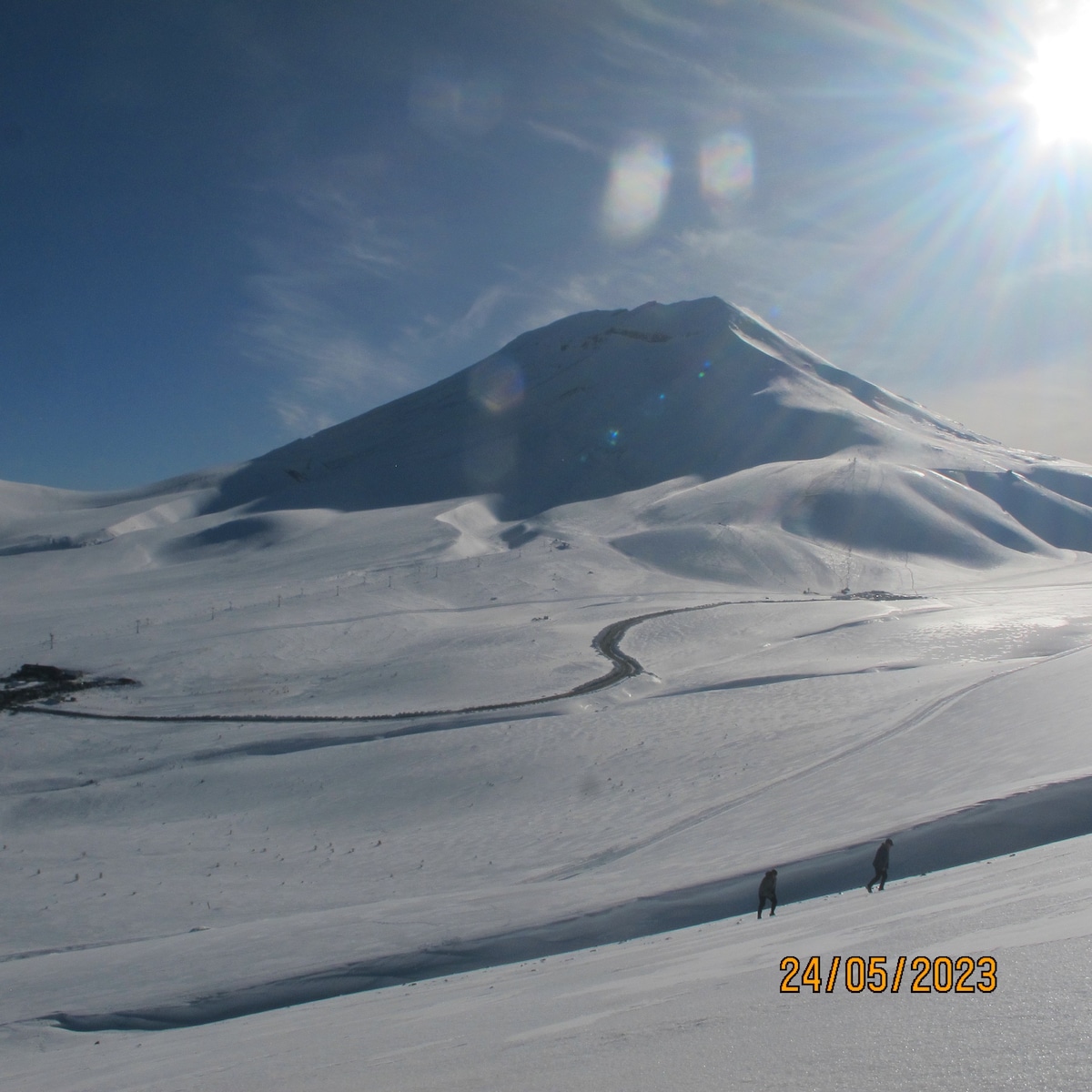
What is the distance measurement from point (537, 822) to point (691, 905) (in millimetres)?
7733

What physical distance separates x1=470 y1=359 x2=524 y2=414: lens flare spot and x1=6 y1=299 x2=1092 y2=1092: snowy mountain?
280ft

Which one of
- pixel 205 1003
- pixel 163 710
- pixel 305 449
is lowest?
pixel 205 1003

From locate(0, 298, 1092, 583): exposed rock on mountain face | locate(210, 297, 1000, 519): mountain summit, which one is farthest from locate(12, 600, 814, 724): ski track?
locate(210, 297, 1000, 519): mountain summit

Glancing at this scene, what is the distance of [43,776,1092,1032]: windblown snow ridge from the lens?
1202 centimetres

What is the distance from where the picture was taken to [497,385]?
162 m

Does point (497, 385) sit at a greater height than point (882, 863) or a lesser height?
greater

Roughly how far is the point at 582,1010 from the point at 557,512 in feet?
297

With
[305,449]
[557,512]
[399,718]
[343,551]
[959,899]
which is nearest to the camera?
[959,899]

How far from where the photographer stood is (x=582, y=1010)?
736cm

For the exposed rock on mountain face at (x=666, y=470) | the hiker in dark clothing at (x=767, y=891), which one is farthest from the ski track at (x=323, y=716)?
the exposed rock on mountain face at (x=666, y=470)

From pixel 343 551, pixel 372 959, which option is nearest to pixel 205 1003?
pixel 372 959

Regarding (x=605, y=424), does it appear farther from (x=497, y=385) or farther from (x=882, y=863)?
(x=882, y=863)

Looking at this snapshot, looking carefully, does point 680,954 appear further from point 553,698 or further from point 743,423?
point 743,423

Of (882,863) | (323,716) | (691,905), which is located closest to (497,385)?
(323,716)
